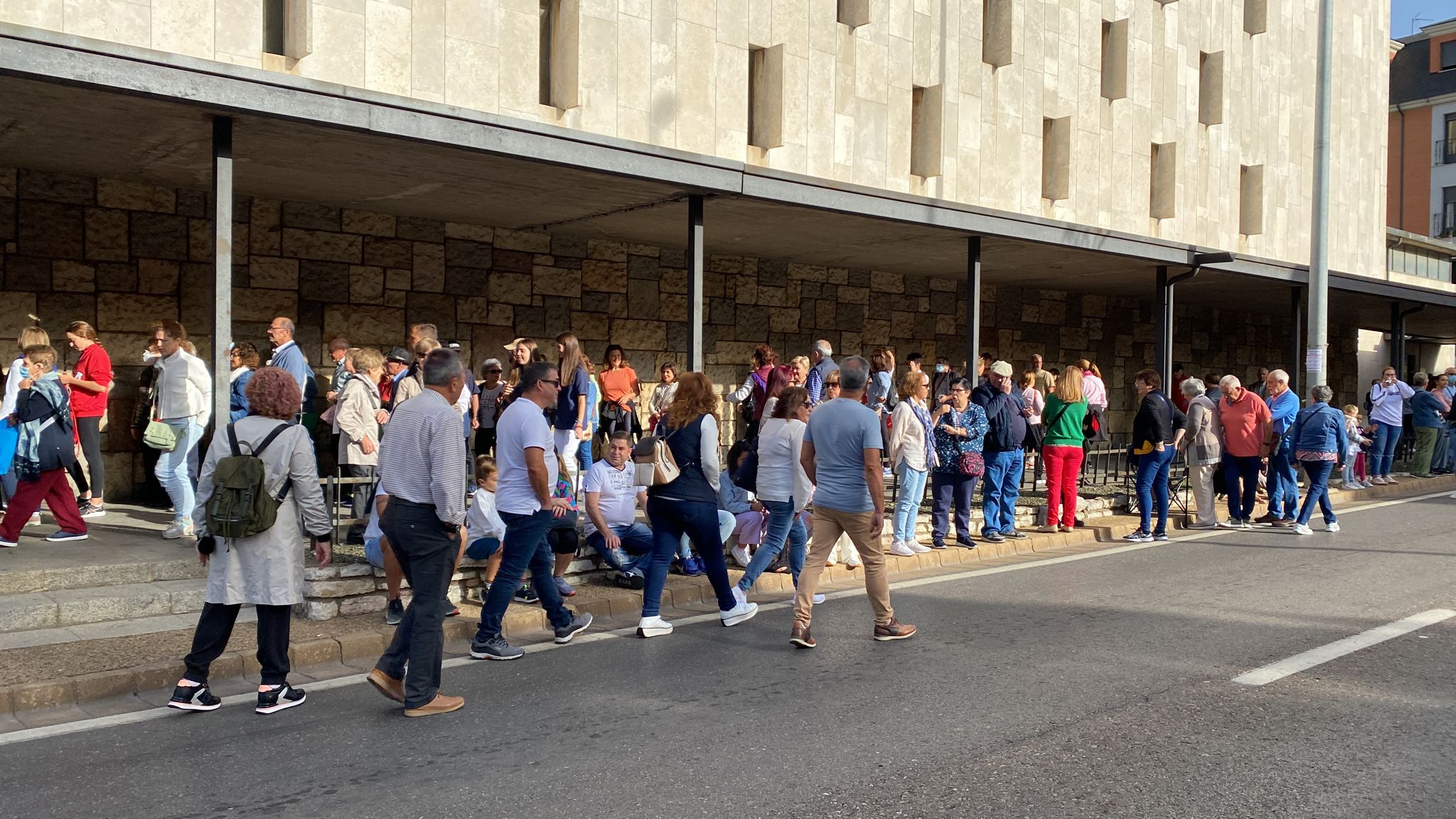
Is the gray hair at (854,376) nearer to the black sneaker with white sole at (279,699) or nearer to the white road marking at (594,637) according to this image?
the white road marking at (594,637)

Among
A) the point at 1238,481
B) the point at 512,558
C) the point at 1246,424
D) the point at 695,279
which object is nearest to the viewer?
the point at 512,558

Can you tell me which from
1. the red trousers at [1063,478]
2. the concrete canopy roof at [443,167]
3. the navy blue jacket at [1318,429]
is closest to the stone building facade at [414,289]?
the concrete canopy roof at [443,167]

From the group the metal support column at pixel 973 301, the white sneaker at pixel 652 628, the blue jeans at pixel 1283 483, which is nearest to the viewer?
the white sneaker at pixel 652 628

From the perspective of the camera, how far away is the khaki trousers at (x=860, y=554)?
724 centimetres

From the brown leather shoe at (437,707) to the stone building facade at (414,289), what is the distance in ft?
14.4

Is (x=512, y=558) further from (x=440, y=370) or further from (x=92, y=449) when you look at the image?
(x=92, y=449)

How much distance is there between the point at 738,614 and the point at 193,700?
138 inches

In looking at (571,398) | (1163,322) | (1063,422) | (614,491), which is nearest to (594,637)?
(614,491)

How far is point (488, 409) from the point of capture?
36.8 ft

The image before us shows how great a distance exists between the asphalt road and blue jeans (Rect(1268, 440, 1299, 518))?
5.71 metres

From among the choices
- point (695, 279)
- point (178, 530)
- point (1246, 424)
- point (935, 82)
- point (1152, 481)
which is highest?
point (935, 82)

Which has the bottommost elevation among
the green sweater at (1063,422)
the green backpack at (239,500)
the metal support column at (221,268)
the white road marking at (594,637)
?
the white road marking at (594,637)

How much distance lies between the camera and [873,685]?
6.17 metres

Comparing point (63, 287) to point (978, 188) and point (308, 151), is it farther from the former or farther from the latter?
point (978, 188)
